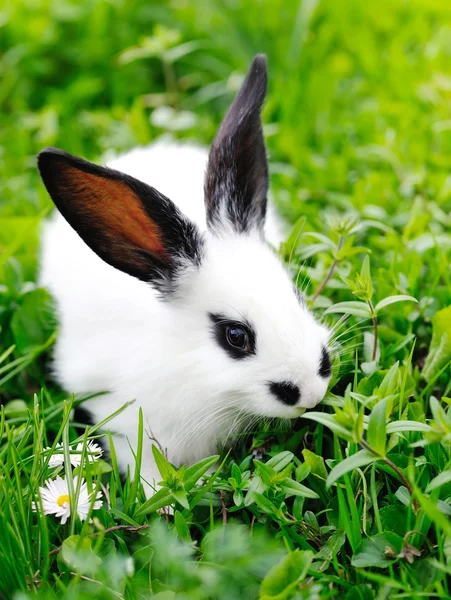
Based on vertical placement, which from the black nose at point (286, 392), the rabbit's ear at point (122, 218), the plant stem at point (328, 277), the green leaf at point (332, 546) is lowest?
the green leaf at point (332, 546)

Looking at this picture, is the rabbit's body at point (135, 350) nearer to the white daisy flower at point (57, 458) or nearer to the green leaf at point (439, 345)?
the white daisy flower at point (57, 458)

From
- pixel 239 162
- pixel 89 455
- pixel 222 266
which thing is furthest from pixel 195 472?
pixel 239 162

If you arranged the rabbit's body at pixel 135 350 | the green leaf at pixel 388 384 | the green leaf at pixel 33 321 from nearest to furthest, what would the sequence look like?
1. the green leaf at pixel 388 384
2. the rabbit's body at pixel 135 350
3. the green leaf at pixel 33 321

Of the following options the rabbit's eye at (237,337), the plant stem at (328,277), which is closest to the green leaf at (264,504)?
the rabbit's eye at (237,337)

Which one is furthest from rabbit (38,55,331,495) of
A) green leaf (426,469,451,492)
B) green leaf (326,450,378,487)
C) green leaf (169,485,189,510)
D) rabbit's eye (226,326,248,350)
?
green leaf (426,469,451,492)

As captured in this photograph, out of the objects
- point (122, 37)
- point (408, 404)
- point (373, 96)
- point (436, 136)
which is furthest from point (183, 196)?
point (122, 37)

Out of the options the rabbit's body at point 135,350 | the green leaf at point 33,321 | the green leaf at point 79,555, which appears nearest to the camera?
the green leaf at point 79,555

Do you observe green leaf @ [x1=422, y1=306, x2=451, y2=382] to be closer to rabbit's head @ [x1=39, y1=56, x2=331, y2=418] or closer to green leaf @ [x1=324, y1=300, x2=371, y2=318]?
green leaf @ [x1=324, y1=300, x2=371, y2=318]
